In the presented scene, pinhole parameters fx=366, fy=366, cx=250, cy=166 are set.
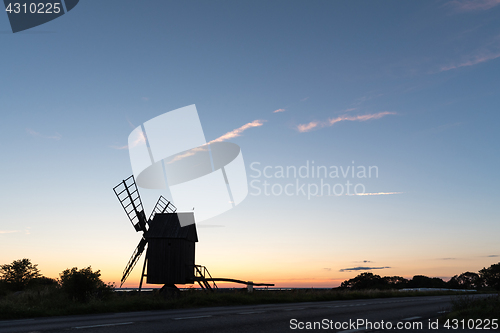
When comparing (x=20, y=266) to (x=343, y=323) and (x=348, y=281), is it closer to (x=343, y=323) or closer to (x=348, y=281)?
(x=343, y=323)

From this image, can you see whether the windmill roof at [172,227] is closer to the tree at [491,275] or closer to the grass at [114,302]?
A: the grass at [114,302]

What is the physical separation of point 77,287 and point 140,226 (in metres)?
14.9

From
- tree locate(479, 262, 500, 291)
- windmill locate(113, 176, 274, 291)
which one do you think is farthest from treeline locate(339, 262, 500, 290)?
windmill locate(113, 176, 274, 291)

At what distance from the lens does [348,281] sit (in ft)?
324

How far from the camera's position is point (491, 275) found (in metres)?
106

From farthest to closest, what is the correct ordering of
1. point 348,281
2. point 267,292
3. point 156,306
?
point 348,281, point 267,292, point 156,306

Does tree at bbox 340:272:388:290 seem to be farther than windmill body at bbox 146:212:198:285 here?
Yes

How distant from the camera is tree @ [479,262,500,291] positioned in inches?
4075

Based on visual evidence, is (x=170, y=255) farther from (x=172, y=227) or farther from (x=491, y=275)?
(x=491, y=275)

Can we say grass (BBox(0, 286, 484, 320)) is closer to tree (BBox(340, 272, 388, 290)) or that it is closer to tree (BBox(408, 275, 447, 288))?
tree (BBox(340, 272, 388, 290))

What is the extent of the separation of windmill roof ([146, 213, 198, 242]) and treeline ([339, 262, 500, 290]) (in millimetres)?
67558

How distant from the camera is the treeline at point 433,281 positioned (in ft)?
308

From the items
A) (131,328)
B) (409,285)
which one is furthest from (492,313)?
(409,285)

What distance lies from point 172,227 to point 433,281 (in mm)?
91980
